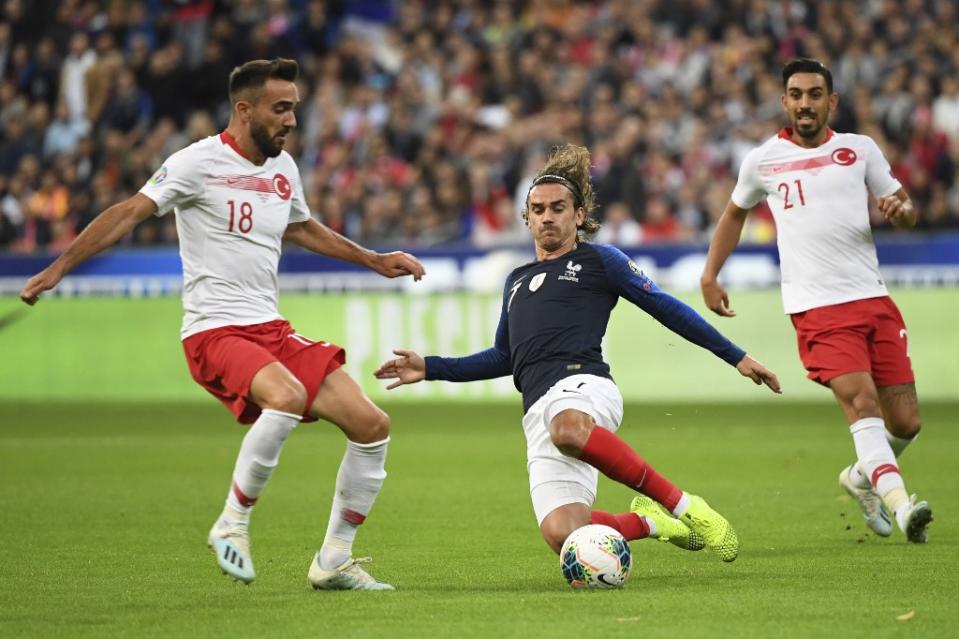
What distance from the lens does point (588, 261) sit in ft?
26.9

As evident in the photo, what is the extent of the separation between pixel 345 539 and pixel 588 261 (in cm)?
176

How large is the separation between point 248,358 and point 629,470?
1.77 metres

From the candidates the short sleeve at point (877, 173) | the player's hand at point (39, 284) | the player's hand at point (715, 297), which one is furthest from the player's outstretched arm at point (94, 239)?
the short sleeve at point (877, 173)

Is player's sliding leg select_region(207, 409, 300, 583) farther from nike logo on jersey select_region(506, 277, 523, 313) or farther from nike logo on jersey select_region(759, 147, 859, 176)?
nike logo on jersey select_region(759, 147, 859, 176)

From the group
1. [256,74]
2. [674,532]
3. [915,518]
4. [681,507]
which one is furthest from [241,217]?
[915,518]

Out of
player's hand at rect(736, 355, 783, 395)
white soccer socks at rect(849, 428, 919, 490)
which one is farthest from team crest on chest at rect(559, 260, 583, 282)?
white soccer socks at rect(849, 428, 919, 490)

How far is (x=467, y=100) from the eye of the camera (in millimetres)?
24578

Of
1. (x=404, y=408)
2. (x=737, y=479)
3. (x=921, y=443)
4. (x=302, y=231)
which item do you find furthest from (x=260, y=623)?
(x=404, y=408)

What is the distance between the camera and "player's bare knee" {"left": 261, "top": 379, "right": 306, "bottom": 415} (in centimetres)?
743

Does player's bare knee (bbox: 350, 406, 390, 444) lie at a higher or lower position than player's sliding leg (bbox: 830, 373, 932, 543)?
higher

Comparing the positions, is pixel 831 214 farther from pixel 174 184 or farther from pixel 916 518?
pixel 174 184

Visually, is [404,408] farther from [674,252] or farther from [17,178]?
[17,178]

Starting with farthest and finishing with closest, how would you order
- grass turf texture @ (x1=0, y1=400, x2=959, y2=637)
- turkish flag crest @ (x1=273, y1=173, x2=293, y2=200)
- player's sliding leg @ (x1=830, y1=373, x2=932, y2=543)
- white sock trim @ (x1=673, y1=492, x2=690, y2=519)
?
player's sliding leg @ (x1=830, y1=373, x2=932, y2=543) → turkish flag crest @ (x1=273, y1=173, x2=293, y2=200) → white sock trim @ (x1=673, y1=492, x2=690, y2=519) → grass turf texture @ (x1=0, y1=400, x2=959, y2=637)

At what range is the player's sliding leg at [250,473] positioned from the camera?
7164mm
